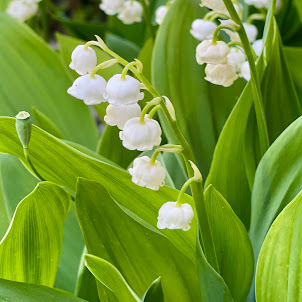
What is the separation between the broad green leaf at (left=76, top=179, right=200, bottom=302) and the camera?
690mm

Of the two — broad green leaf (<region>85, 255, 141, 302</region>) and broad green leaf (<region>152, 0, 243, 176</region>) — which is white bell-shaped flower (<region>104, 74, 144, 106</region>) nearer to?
broad green leaf (<region>85, 255, 141, 302</region>)

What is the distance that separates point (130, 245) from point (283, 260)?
180 mm

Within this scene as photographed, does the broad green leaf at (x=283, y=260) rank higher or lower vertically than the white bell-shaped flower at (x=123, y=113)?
lower

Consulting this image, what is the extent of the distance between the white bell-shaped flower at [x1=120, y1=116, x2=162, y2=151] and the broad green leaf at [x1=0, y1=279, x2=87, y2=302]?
216 millimetres

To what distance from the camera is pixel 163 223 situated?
61 centimetres

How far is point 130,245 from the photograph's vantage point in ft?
2.36

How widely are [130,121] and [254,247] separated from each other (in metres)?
0.33

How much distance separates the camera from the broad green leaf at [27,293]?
2.18 ft

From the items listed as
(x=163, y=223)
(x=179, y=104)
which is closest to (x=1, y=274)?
(x=163, y=223)

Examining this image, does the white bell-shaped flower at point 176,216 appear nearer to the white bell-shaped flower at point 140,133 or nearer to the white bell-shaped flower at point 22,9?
the white bell-shaped flower at point 140,133

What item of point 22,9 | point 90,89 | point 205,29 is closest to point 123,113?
point 90,89

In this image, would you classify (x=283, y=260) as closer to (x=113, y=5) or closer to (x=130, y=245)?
(x=130, y=245)

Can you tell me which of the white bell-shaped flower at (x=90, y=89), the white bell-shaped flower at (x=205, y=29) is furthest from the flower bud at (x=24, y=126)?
the white bell-shaped flower at (x=205, y=29)

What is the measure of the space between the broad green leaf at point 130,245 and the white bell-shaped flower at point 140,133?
116mm
